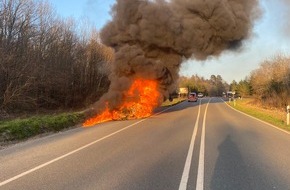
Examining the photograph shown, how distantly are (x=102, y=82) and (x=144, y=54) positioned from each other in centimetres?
2139

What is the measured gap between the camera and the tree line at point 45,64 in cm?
2845

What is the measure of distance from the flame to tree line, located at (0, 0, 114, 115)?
26.4 ft

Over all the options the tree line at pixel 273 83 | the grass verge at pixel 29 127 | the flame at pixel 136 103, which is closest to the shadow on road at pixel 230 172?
the grass verge at pixel 29 127

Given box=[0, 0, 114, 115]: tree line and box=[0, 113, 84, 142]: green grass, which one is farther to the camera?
box=[0, 0, 114, 115]: tree line

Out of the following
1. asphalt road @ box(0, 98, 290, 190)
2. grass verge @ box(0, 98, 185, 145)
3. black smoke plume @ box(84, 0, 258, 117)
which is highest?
black smoke plume @ box(84, 0, 258, 117)

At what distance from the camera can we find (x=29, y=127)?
16625 millimetres

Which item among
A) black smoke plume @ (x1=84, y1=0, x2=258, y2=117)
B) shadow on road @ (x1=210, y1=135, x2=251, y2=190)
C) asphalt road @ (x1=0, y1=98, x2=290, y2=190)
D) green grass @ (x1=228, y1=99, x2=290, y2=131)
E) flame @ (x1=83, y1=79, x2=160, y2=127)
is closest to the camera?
shadow on road @ (x1=210, y1=135, x2=251, y2=190)

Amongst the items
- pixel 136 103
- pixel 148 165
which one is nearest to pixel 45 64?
pixel 136 103

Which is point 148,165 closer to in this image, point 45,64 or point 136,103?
point 136,103

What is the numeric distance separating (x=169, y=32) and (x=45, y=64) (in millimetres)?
13172

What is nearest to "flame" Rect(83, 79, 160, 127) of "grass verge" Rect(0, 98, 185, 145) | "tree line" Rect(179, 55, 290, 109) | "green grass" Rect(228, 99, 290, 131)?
"grass verge" Rect(0, 98, 185, 145)

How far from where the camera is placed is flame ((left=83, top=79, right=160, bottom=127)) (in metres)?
25.0

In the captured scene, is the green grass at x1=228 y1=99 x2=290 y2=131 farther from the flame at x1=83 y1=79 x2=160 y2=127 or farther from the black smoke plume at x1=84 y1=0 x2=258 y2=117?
the flame at x1=83 y1=79 x2=160 y2=127

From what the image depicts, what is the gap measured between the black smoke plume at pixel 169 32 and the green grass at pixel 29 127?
7.26 meters
